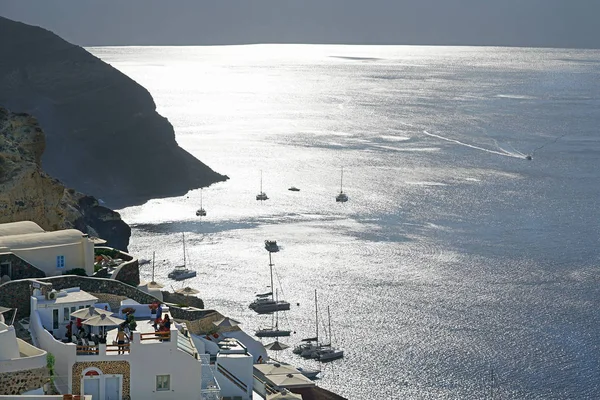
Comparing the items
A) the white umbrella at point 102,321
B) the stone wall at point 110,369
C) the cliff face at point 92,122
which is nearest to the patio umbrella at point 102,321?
the white umbrella at point 102,321

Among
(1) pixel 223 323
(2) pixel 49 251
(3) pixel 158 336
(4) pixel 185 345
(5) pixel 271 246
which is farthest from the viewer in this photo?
(5) pixel 271 246

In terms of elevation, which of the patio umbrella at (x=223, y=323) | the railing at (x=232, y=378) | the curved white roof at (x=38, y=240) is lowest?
the patio umbrella at (x=223, y=323)

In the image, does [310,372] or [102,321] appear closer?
[102,321]

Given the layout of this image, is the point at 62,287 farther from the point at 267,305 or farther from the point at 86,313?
the point at 267,305

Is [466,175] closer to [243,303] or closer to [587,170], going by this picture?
[587,170]

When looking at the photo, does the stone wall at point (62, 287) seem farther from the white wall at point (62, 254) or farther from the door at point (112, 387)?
the door at point (112, 387)

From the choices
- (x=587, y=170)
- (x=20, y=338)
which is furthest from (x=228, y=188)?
(x=20, y=338)

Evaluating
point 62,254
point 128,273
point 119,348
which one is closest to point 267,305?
point 128,273
